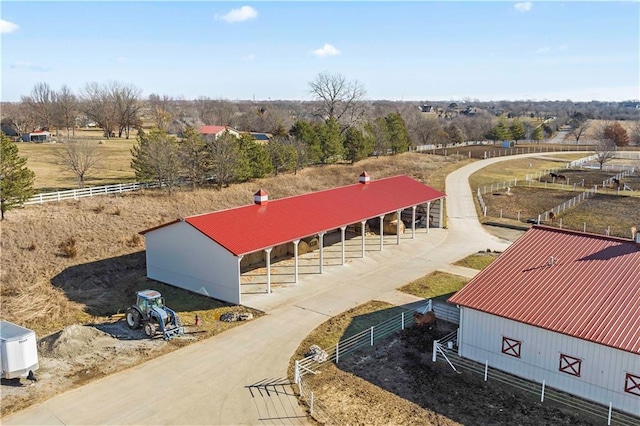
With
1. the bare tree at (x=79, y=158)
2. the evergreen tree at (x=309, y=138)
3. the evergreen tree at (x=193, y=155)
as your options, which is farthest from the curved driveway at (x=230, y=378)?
the evergreen tree at (x=309, y=138)

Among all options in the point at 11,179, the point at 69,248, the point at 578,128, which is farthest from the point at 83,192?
the point at 578,128

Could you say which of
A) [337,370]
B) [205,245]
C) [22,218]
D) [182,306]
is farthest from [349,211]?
[22,218]

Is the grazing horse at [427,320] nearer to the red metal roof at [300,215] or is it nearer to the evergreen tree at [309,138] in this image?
the red metal roof at [300,215]

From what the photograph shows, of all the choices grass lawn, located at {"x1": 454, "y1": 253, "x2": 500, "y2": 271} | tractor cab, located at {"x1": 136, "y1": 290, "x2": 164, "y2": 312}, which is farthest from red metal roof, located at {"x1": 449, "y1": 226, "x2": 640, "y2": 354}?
tractor cab, located at {"x1": 136, "y1": 290, "x2": 164, "y2": 312}

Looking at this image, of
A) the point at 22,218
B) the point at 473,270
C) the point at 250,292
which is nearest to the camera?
the point at 250,292

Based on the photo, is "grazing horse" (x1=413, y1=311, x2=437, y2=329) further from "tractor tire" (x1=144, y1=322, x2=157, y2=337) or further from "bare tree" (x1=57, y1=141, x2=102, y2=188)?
"bare tree" (x1=57, y1=141, x2=102, y2=188)

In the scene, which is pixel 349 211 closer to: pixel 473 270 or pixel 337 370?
pixel 473 270
